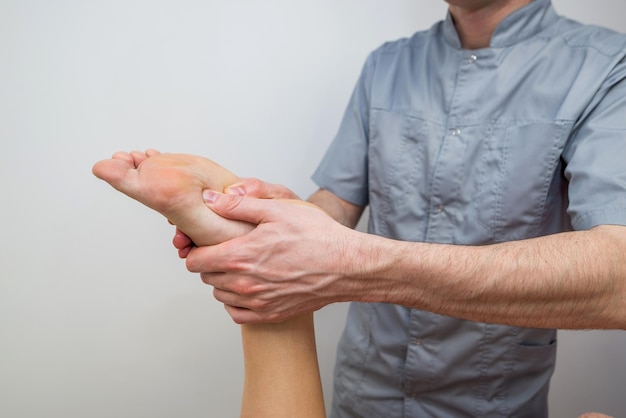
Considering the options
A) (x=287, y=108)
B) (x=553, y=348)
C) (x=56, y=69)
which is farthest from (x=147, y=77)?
(x=553, y=348)

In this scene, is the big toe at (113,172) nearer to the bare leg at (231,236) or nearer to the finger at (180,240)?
the bare leg at (231,236)

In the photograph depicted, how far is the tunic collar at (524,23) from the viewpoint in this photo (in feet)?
3.55

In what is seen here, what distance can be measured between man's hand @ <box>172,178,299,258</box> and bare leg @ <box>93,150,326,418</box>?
0.7 inches

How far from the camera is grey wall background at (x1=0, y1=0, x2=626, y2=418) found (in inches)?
47.1

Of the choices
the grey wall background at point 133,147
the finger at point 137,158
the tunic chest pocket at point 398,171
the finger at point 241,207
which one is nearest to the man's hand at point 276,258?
the finger at point 241,207

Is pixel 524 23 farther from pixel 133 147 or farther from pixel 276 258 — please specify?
pixel 133 147

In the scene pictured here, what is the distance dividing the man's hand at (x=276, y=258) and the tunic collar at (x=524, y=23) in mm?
522

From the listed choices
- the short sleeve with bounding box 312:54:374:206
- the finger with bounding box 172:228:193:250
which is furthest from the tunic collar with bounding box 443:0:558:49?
the finger with bounding box 172:228:193:250

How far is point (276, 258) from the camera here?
2.77 feet

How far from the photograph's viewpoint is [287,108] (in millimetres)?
1422

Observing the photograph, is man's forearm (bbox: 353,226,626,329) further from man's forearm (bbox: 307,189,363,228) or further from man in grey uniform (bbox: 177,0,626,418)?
man's forearm (bbox: 307,189,363,228)

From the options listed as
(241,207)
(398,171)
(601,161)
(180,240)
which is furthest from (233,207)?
(601,161)

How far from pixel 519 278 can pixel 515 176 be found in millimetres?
278

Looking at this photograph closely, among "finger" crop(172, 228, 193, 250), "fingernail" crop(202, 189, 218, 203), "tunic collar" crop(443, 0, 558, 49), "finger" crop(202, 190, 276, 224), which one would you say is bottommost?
"finger" crop(172, 228, 193, 250)
